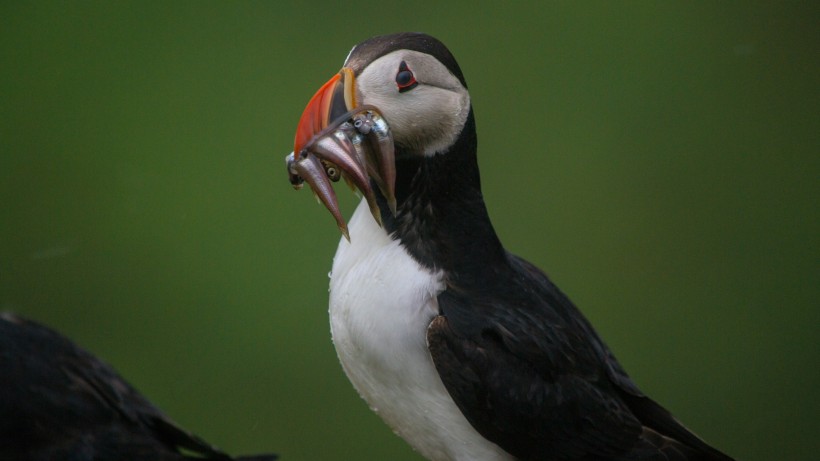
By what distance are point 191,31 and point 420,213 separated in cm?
197

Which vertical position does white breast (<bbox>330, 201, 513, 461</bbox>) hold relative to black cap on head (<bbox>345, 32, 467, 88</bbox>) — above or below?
below

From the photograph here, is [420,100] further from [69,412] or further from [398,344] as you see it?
[69,412]

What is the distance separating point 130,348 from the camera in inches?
135

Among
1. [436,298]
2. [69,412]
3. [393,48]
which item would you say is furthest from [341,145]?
[69,412]

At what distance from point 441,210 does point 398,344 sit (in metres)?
0.25

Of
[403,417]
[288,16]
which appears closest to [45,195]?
[288,16]

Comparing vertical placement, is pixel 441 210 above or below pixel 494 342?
above

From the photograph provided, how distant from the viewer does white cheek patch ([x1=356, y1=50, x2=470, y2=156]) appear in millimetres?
1744

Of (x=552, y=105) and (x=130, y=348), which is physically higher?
(x=552, y=105)

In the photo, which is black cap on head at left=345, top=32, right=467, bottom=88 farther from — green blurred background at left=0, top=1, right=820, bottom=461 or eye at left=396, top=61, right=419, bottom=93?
green blurred background at left=0, top=1, right=820, bottom=461

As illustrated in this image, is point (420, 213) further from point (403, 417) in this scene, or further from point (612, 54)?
point (612, 54)

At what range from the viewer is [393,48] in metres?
1.75

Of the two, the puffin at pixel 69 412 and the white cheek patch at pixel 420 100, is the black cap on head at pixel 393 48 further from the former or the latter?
the puffin at pixel 69 412

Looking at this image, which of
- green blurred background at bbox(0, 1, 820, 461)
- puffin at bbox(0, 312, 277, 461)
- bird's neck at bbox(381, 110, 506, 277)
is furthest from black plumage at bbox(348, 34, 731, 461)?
green blurred background at bbox(0, 1, 820, 461)
